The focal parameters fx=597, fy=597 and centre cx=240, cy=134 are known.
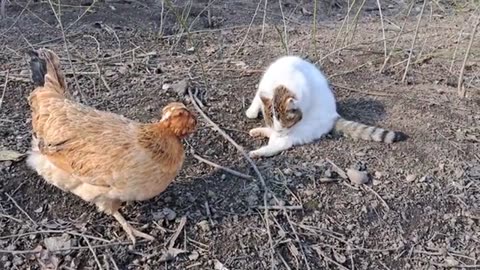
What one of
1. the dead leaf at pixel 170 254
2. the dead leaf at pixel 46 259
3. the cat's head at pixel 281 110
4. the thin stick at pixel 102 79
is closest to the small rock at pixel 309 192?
the cat's head at pixel 281 110

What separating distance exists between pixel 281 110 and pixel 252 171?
499 millimetres

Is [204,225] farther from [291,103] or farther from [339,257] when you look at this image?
[291,103]

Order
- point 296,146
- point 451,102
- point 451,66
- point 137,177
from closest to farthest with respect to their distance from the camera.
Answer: point 137,177, point 296,146, point 451,102, point 451,66

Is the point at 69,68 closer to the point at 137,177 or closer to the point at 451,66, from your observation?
the point at 137,177

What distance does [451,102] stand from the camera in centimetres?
388

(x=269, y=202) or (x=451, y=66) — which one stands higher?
(x=451, y=66)

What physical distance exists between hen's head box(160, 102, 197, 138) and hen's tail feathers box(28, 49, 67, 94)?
665mm

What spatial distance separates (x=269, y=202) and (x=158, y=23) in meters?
2.66

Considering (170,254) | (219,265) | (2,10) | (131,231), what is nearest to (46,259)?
(131,231)

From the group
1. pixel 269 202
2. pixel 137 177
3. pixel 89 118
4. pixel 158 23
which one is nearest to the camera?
pixel 137 177

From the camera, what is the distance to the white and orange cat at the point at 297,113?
11.2 ft

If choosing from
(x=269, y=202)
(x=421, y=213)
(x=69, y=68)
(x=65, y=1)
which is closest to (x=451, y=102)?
(x=421, y=213)

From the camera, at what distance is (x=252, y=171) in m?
3.12

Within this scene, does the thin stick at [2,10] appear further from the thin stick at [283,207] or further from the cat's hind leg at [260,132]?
the thin stick at [283,207]
